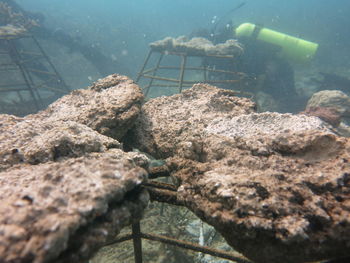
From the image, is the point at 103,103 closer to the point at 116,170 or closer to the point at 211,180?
the point at 116,170

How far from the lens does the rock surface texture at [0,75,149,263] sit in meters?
0.91

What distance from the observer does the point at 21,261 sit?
2.78 feet

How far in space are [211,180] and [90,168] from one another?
0.72 metres

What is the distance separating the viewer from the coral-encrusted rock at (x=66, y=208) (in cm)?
90

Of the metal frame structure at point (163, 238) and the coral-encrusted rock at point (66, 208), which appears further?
the metal frame structure at point (163, 238)

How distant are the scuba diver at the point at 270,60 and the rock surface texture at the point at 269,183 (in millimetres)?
10792

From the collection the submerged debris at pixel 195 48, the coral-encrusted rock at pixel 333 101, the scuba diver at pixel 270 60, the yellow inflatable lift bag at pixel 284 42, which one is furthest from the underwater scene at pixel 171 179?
the yellow inflatable lift bag at pixel 284 42

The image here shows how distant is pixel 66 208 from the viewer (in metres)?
1.02

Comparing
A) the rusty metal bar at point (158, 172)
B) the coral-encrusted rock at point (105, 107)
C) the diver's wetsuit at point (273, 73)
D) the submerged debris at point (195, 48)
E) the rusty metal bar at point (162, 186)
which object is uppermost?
the coral-encrusted rock at point (105, 107)

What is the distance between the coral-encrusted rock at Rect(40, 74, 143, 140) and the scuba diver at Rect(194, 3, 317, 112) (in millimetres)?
10299

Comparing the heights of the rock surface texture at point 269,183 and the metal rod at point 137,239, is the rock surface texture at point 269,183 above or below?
above

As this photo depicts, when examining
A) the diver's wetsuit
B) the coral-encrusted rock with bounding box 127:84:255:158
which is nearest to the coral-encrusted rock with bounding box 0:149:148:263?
the coral-encrusted rock with bounding box 127:84:255:158

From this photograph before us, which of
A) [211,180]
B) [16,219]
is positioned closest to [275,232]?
[211,180]

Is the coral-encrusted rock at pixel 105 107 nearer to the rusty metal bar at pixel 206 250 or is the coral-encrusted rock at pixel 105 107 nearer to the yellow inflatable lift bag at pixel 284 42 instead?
the rusty metal bar at pixel 206 250
